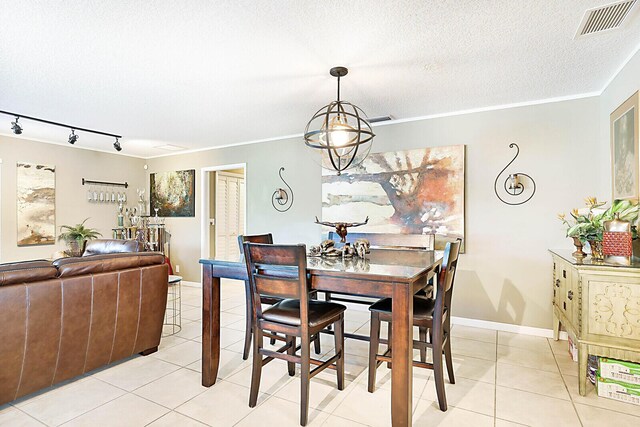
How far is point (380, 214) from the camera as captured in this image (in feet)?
14.1

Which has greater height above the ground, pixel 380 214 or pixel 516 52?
pixel 516 52

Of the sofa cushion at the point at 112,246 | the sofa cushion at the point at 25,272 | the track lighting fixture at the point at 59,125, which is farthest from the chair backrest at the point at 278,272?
the track lighting fixture at the point at 59,125

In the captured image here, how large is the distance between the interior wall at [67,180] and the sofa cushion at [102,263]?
11.0 ft

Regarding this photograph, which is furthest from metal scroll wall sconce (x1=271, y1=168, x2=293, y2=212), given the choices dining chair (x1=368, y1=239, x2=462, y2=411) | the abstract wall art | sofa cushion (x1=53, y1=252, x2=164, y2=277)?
dining chair (x1=368, y1=239, x2=462, y2=411)

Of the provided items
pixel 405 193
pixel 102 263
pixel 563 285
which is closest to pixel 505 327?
pixel 563 285

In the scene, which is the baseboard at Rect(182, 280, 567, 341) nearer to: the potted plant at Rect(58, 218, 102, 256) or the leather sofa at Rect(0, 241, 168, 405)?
the leather sofa at Rect(0, 241, 168, 405)

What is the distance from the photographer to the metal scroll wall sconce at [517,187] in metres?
3.55

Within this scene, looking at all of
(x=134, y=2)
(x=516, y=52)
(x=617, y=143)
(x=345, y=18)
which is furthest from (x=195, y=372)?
(x=617, y=143)

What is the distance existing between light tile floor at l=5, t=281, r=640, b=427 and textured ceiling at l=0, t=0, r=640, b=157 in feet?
7.98

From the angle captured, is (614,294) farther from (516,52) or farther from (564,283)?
(516,52)

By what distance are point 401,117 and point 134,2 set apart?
3024 mm

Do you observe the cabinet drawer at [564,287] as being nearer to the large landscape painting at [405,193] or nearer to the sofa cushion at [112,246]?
the large landscape painting at [405,193]

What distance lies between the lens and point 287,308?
2.23 metres

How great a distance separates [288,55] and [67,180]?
4.85m
